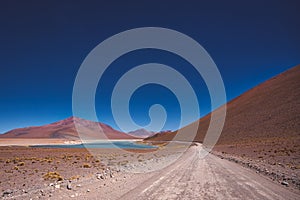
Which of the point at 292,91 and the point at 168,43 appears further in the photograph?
the point at 292,91

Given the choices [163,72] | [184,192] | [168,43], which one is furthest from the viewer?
[163,72]

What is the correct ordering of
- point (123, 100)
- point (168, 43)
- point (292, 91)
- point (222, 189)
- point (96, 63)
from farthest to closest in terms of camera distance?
1. point (292, 91)
2. point (168, 43)
3. point (123, 100)
4. point (96, 63)
5. point (222, 189)

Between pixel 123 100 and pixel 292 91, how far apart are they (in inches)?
2059

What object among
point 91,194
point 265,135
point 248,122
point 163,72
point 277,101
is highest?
point 163,72

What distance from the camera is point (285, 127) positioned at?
47.1m

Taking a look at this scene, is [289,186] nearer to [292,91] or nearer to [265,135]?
[265,135]

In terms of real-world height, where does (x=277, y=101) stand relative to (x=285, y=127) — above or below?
above

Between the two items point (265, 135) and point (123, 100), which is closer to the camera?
point (123, 100)

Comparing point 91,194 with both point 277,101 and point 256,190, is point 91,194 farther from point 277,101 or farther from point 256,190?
point 277,101

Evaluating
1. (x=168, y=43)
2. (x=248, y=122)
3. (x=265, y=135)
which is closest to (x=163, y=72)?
(x=168, y=43)

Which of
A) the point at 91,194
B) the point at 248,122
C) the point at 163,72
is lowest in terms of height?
the point at 91,194

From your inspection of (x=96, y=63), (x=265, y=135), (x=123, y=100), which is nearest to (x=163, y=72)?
(x=123, y=100)

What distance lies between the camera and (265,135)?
49.4 m

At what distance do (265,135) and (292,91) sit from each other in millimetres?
→ 25818
